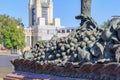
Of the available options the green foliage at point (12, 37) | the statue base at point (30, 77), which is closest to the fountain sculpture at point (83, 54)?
the statue base at point (30, 77)

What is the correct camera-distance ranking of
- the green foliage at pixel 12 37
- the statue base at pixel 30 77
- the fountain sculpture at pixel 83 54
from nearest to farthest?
1. the fountain sculpture at pixel 83 54
2. the statue base at pixel 30 77
3. the green foliage at pixel 12 37

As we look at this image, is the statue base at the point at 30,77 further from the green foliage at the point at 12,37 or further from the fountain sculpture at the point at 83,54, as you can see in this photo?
the green foliage at the point at 12,37

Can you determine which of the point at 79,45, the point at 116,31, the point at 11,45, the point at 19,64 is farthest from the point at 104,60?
the point at 11,45

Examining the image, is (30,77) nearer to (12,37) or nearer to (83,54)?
(83,54)

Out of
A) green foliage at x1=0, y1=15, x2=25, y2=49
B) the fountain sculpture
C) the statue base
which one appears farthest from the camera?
green foliage at x1=0, y1=15, x2=25, y2=49

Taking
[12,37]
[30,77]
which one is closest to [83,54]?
[30,77]

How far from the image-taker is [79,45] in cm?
564

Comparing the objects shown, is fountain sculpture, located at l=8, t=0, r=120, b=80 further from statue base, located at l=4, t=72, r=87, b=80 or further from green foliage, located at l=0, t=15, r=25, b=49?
green foliage, located at l=0, t=15, r=25, b=49

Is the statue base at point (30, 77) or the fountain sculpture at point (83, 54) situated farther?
the statue base at point (30, 77)

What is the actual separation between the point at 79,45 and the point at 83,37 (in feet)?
1.09

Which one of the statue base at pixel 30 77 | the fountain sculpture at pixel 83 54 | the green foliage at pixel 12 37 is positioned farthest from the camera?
the green foliage at pixel 12 37

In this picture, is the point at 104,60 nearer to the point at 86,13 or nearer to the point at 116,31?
the point at 116,31

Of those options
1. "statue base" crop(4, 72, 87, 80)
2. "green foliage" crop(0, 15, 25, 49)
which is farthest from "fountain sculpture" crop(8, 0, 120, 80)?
"green foliage" crop(0, 15, 25, 49)

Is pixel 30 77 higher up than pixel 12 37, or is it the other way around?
pixel 12 37
